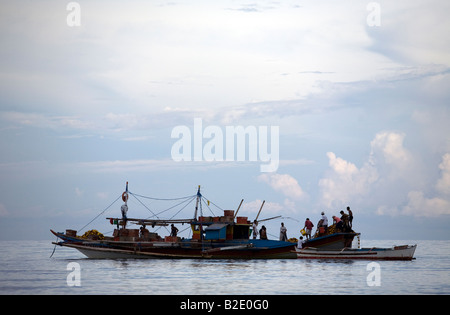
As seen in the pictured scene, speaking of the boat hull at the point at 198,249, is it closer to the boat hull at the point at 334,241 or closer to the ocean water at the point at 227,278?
the ocean water at the point at 227,278

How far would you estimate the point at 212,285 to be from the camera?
39281 mm

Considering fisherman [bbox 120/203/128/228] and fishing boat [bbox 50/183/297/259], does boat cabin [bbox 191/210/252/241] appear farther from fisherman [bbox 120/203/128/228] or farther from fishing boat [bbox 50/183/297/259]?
fisherman [bbox 120/203/128/228]

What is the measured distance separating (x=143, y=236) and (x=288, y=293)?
2360 centimetres

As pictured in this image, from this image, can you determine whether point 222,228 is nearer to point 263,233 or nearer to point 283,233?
point 263,233

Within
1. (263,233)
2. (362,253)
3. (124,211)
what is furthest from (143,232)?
(362,253)

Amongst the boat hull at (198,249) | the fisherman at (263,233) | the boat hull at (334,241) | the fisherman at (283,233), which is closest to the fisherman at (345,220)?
the boat hull at (334,241)

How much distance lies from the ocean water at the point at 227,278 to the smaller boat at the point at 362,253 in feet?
2.31

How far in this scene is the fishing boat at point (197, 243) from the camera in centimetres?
5497

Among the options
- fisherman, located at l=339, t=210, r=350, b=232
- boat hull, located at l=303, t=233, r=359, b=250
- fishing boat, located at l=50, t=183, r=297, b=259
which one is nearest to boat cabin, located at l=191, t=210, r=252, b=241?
fishing boat, located at l=50, t=183, r=297, b=259

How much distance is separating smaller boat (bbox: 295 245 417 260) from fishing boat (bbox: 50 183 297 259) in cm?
155

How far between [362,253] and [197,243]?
1403 cm

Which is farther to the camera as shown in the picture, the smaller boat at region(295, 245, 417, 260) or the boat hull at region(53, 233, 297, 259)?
the boat hull at region(53, 233, 297, 259)

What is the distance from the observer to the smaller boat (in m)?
54.2
